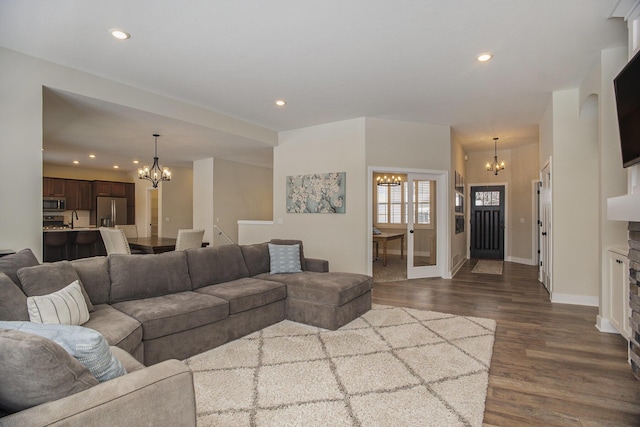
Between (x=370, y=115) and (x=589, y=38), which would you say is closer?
(x=589, y=38)

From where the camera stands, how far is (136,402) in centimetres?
123

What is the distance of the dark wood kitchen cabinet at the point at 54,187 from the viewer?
29.2 feet

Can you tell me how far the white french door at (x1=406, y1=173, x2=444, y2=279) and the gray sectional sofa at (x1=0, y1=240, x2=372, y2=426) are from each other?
8.08ft

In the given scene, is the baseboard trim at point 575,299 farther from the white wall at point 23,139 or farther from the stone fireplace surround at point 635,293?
the white wall at point 23,139

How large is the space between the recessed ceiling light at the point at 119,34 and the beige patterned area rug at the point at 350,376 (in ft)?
9.58

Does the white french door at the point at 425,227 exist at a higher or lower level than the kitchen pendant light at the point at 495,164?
lower

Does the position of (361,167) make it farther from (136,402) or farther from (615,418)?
(136,402)

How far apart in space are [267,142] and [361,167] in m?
1.96

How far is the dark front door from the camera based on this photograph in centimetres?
866

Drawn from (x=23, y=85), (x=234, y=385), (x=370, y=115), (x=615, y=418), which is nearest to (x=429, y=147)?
(x=370, y=115)

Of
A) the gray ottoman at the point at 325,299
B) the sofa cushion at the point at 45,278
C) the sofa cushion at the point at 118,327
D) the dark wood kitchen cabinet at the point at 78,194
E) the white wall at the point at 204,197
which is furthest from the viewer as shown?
the dark wood kitchen cabinet at the point at 78,194


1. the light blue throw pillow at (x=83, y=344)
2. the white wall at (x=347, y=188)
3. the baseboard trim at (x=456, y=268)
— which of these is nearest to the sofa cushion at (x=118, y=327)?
the light blue throw pillow at (x=83, y=344)

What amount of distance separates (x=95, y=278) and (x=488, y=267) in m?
7.41

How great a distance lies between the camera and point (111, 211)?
32.8 ft
